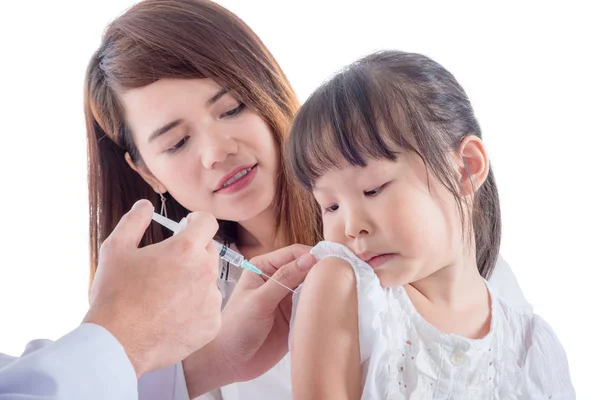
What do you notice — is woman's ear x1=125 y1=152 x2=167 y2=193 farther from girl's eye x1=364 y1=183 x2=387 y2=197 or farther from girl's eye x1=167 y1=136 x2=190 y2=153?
girl's eye x1=364 y1=183 x2=387 y2=197

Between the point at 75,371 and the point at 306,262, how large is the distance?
22.9 inches

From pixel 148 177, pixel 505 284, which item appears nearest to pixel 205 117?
pixel 148 177

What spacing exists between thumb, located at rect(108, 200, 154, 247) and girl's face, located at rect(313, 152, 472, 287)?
14.0 inches

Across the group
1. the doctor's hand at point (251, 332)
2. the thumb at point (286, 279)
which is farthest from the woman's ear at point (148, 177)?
the thumb at point (286, 279)

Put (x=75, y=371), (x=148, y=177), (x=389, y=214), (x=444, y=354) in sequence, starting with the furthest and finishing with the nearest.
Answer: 1. (x=148, y=177)
2. (x=444, y=354)
3. (x=389, y=214)
4. (x=75, y=371)

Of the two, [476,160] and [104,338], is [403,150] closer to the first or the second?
[476,160]

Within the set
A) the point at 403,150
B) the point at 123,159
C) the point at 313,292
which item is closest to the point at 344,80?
the point at 403,150

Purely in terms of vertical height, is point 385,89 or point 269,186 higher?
point 385,89

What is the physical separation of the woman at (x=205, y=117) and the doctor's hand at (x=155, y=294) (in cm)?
52

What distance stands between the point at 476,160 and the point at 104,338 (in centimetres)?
85

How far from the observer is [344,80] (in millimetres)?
1442

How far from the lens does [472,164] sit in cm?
151

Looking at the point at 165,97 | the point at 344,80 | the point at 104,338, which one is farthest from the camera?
the point at 165,97

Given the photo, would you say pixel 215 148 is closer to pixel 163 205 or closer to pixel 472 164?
pixel 163 205
